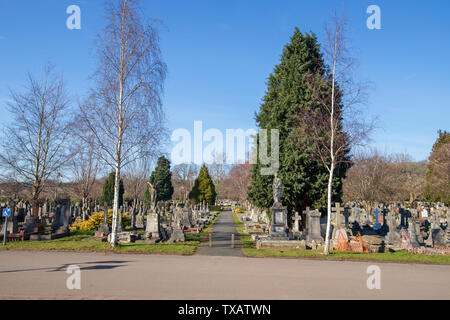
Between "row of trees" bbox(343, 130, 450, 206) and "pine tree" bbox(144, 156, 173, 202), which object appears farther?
"pine tree" bbox(144, 156, 173, 202)

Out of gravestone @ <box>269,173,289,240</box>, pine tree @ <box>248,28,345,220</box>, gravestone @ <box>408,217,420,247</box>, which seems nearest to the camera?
gravestone @ <box>408,217,420,247</box>

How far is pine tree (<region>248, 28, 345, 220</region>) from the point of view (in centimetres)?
1941

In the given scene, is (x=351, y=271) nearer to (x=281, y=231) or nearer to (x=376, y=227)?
(x=281, y=231)

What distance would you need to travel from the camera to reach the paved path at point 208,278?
681cm

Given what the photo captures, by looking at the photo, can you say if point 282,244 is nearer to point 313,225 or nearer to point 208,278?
point 313,225

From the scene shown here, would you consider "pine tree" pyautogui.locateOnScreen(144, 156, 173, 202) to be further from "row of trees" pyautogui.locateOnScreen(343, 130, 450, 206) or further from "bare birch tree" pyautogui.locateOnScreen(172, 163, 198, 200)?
"row of trees" pyautogui.locateOnScreen(343, 130, 450, 206)

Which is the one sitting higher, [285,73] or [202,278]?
[285,73]

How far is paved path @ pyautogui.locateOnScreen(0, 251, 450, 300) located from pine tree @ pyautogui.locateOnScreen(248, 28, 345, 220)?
8.41m

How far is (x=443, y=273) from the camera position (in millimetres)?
9922

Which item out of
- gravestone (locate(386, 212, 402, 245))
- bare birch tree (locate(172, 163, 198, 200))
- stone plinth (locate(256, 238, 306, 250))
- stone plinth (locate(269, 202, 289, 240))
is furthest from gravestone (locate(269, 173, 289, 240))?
bare birch tree (locate(172, 163, 198, 200))

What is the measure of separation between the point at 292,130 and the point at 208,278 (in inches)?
596

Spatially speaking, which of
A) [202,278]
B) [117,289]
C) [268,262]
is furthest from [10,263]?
[268,262]
